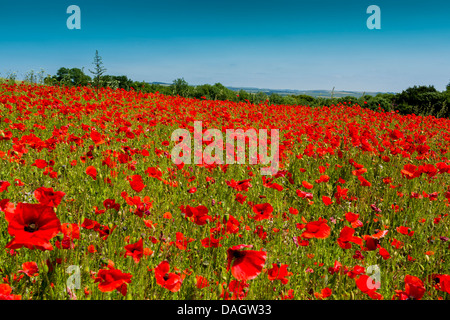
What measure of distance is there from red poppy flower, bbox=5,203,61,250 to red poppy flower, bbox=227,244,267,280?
679 mm

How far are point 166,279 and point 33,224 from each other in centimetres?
61

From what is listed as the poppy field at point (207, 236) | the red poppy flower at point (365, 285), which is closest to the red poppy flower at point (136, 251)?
the poppy field at point (207, 236)

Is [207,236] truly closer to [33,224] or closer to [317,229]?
[317,229]

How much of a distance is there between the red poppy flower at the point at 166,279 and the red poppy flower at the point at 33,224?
1.55 ft

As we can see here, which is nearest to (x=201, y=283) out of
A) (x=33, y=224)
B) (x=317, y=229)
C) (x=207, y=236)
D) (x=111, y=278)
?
(x=111, y=278)

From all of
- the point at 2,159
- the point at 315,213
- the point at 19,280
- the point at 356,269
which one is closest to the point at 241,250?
the point at 356,269

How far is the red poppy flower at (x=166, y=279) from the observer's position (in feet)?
4.47

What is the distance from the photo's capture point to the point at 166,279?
1422 millimetres

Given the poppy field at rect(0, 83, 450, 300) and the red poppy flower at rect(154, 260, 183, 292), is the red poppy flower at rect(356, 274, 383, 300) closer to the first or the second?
the poppy field at rect(0, 83, 450, 300)

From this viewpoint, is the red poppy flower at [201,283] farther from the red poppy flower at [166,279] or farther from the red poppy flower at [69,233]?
the red poppy flower at [69,233]

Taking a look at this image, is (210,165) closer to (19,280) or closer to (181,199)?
(181,199)

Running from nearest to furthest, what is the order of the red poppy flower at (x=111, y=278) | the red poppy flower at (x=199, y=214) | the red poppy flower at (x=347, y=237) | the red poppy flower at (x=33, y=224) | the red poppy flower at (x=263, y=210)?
1. the red poppy flower at (x=33, y=224)
2. the red poppy flower at (x=111, y=278)
3. the red poppy flower at (x=347, y=237)
4. the red poppy flower at (x=199, y=214)
5. the red poppy flower at (x=263, y=210)

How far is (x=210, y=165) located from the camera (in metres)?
3.34

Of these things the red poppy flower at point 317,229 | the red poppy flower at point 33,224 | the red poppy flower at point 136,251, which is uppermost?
the red poppy flower at point 33,224
